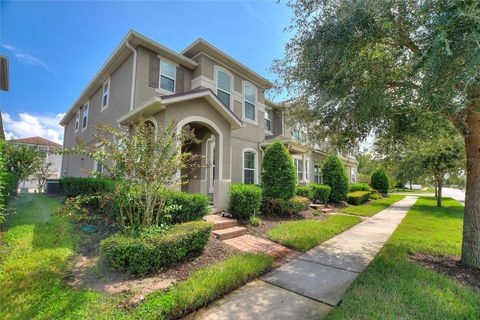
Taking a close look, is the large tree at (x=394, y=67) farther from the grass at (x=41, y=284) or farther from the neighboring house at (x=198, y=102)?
the grass at (x=41, y=284)

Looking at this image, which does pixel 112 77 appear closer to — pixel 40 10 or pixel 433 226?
pixel 40 10

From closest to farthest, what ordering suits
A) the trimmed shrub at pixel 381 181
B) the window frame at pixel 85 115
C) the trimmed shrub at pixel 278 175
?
the trimmed shrub at pixel 278 175, the window frame at pixel 85 115, the trimmed shrub at pixel 381 181

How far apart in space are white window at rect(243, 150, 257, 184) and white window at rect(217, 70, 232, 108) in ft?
9.97

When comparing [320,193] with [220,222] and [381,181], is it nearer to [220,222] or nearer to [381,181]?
[220,222]

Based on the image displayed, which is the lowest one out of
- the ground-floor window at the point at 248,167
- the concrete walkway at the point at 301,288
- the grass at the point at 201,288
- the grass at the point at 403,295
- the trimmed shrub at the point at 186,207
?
the concrete walkway at the point at 301,288

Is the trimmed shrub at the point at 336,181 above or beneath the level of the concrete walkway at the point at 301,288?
above

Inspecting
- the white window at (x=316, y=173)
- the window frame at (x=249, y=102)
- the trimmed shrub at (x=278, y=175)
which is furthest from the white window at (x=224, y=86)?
the white window at (x=316, y=173)

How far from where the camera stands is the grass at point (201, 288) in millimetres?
3072

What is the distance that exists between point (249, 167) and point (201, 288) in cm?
1010

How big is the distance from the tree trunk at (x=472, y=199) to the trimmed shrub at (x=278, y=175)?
19.8ft

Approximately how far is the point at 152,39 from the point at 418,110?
961 cm

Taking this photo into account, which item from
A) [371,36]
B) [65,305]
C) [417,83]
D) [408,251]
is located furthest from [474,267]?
[65,305]

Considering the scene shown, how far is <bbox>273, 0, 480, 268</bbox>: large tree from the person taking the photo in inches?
143

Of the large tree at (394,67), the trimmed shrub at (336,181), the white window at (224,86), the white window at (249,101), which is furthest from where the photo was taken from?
the trimmed shrub at (336,181)
